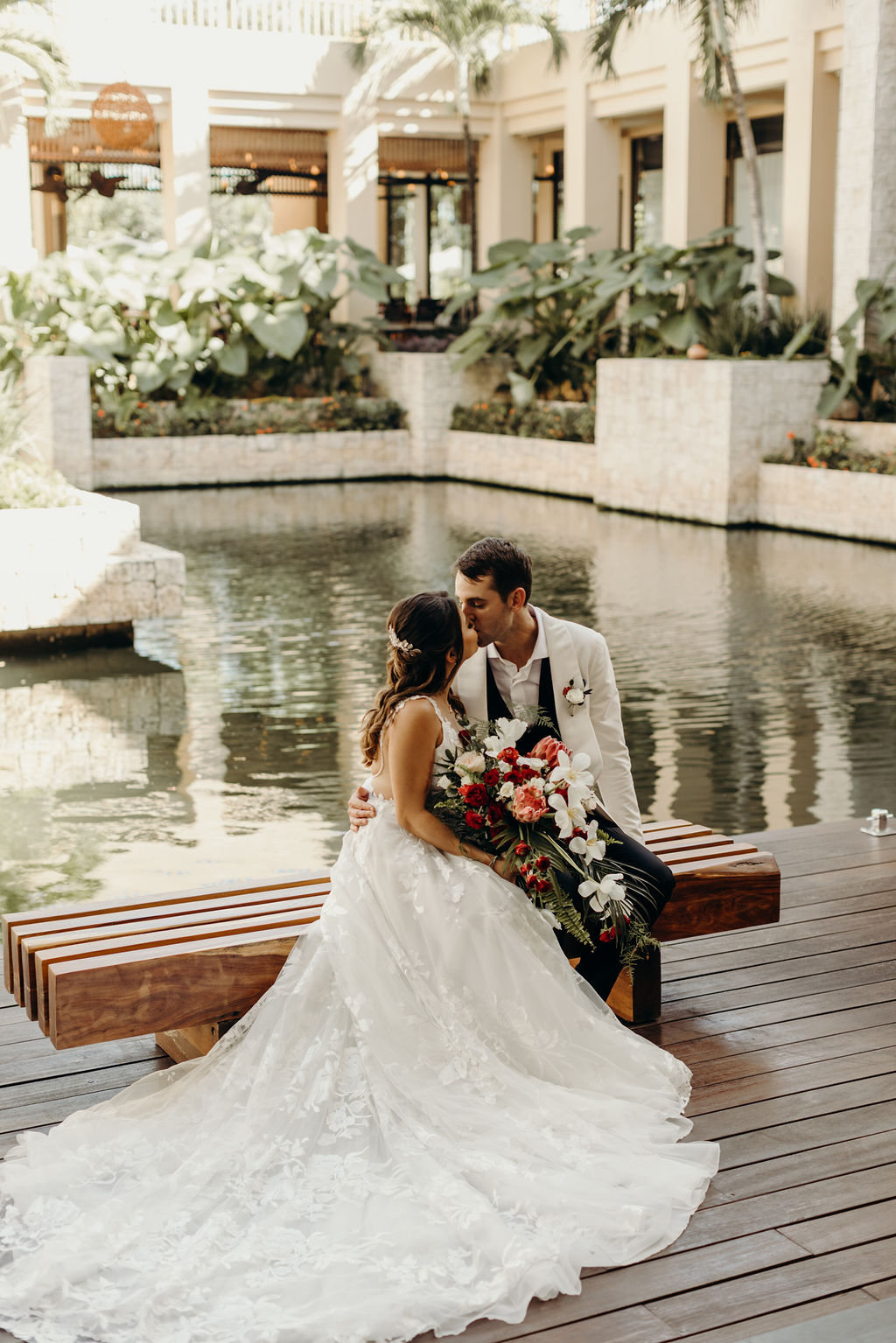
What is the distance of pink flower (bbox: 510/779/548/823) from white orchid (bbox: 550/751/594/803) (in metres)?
0.07

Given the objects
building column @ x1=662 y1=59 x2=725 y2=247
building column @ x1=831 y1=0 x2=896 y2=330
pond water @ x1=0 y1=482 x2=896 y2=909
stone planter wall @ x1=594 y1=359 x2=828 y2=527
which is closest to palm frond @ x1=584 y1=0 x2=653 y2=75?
building column @ x1=831 y1=0 x2=896 y2=330

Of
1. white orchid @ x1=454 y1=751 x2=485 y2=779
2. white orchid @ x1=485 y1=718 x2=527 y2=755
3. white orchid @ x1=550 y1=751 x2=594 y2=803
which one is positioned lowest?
white orchid @ x1=550 y1=751 x2=594 y2=803

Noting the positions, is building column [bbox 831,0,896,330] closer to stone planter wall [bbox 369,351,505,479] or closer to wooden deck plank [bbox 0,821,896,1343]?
stone planter wall [bbox 369,351,505,479]

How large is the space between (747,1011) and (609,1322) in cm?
136

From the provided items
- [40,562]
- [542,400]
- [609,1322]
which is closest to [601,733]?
[609,1322]

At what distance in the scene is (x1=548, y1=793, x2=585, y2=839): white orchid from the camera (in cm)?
316

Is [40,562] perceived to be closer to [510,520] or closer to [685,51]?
[510,520]

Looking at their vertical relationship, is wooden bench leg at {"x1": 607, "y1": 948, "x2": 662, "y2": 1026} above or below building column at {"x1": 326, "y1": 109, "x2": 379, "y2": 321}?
below

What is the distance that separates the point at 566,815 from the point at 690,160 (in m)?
18.2

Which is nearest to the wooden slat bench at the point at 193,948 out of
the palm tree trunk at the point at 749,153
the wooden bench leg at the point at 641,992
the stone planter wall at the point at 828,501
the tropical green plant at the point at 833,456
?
the wooden bench leg at the point at 641,992

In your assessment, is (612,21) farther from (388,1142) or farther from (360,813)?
(388,1142)

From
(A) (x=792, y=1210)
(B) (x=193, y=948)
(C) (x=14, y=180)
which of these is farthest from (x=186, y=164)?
(A) (x=792, y=1210)

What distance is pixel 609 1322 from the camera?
242 cm

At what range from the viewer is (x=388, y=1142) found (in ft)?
9.21
